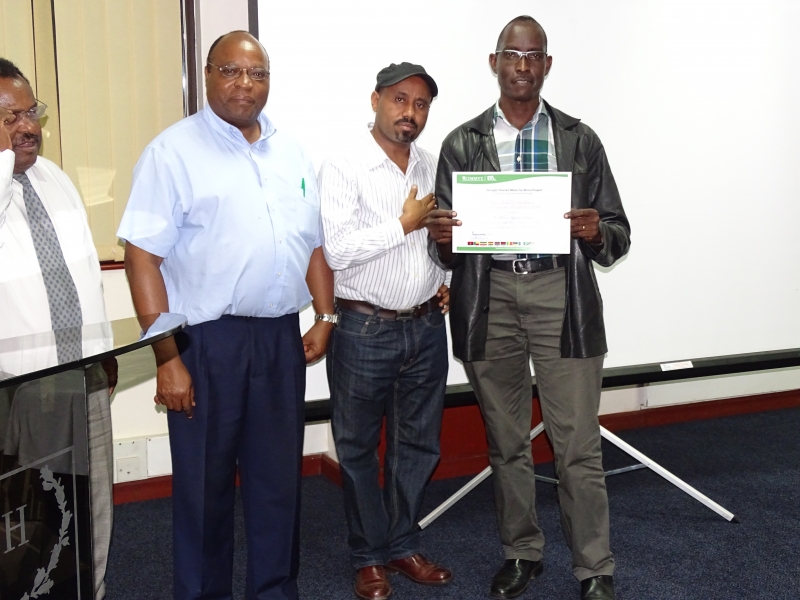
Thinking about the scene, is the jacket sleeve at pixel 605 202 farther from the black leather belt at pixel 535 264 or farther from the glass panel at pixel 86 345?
the glass panel at pixel 86 345

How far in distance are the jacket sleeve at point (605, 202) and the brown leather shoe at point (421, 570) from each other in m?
1.18

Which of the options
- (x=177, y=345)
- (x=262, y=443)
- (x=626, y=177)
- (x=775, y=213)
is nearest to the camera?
(x=177, y=345)

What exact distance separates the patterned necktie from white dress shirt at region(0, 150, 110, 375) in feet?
0.04

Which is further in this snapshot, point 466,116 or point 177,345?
point 466,116

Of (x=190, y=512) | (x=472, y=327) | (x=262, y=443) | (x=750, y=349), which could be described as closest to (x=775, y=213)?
(x=750, y=349)

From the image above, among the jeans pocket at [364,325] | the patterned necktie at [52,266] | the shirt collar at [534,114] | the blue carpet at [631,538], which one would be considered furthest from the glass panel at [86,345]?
the blue carpet at [631,538]

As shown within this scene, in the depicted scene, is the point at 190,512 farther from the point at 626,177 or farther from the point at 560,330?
the point at 626,177

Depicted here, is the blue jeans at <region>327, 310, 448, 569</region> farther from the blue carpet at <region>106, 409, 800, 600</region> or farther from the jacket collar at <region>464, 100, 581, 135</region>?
the jacket collar at <region>464, 100, 581, 135</region>

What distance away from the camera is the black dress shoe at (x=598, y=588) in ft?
8.39

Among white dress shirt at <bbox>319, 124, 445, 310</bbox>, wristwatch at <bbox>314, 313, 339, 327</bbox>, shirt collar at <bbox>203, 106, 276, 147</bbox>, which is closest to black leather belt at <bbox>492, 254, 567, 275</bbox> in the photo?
white dress shirt at <bbox>319, 124, 445, 310</bbox>

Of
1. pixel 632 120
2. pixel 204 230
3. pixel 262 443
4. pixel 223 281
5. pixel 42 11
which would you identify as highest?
pixel 42 11

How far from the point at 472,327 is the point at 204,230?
0.87 m

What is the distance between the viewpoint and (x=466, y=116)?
3.05 meters

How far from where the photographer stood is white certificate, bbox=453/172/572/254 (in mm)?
2398
